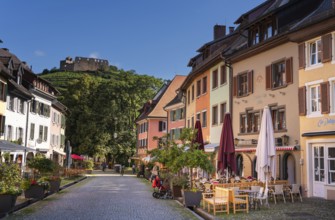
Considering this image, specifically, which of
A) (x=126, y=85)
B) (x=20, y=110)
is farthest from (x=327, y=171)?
(x=126, y=85)

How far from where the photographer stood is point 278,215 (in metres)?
13.2

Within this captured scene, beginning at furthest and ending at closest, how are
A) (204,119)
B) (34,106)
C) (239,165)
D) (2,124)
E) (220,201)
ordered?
1. (34,106)
2. (204,119)
3. (2,124)
4. (239,165)
5. (220,201)

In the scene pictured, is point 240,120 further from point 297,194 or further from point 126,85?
point 126,85

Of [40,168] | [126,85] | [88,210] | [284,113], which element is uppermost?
[126,85]

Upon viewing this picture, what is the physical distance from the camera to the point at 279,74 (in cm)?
2244

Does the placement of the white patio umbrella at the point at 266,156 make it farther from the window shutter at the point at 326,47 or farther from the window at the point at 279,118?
the window at the point at 279,118

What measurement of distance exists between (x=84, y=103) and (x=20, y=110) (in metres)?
27.2

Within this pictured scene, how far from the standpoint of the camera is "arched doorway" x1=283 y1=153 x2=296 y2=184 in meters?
21.0

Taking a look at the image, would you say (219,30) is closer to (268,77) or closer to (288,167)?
(268,77)

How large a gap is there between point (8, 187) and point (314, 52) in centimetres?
1429

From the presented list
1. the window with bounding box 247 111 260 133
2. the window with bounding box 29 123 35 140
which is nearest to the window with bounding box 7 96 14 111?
the window with bounding box 29 123 35 140

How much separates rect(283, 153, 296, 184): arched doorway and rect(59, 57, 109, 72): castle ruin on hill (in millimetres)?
127385

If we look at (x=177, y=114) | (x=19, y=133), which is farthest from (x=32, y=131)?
(x=177, y=114)

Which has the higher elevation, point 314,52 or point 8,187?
point 314,52
